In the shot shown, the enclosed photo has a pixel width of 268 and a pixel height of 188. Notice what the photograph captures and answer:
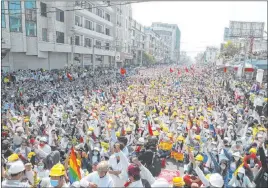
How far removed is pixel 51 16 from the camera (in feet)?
81.0

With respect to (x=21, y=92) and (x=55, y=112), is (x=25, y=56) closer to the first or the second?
(x=21, y=92)

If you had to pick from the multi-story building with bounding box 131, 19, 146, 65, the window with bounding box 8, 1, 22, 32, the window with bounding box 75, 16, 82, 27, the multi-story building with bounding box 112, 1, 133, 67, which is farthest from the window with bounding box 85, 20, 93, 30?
the multi-story building with bounding box 131, 19, 146, 65

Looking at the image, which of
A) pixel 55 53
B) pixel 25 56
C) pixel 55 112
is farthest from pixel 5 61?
pixel 55 112

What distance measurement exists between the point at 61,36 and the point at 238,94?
62.5 feet

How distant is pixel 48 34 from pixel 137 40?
41.7 meters

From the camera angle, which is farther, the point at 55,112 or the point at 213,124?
the point at 55,112

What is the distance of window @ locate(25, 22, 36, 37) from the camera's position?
70.1 feet

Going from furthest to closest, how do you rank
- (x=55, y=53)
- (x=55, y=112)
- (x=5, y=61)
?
(x=55, y=53)
(x=5, y=61)
(x=55, y=112)

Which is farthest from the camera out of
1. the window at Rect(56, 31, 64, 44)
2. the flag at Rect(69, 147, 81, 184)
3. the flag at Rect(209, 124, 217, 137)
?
the window at Rect(56, 31, 64, 44)

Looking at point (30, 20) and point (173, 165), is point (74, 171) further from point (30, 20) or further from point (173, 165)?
point (30, 20)

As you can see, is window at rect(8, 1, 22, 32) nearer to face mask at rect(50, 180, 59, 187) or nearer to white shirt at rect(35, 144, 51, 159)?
white shirt at rect(35, 144, 51, 159)

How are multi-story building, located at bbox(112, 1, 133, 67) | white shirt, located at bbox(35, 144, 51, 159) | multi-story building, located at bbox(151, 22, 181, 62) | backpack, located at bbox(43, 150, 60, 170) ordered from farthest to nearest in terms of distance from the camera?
multi-story building, located at bbox(151, 22, 181, 62), multi-story building, located at bbox(112, 1, 133, 67), white shirt, located at bbox(35, 144, 51, 159), backpack, located at bbox(43, 150, 60, 170)

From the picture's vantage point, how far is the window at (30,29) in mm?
21375

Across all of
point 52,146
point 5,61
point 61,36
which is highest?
point 61,36
